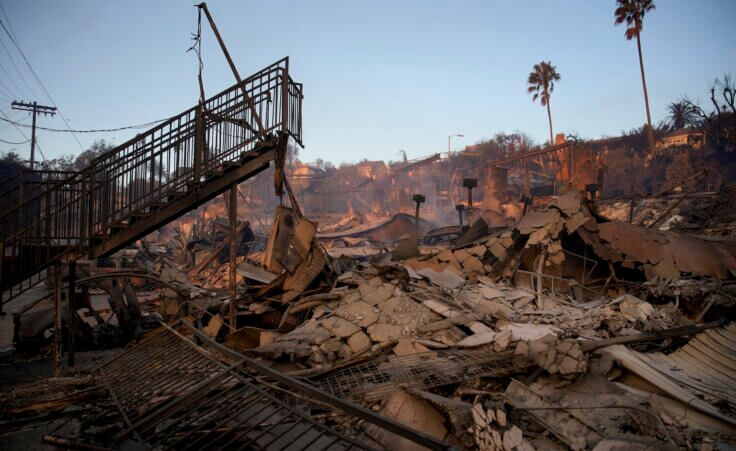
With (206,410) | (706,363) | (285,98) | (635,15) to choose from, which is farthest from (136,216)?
(635,15)

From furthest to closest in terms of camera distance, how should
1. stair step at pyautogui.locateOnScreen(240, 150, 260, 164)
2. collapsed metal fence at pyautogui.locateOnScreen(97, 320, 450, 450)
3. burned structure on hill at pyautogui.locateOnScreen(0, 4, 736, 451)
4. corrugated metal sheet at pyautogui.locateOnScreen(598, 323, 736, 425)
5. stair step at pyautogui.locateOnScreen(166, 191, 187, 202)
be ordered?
stair step at pyautogui.locateOnScreen(240, 150, 260, 164), stair step at pyautogui.locateOnScreen(166, 191, 187, 202), corrugated metal sheet at pyautogui.locateOnScreen(598, 323, 736, 425), burned structure on hill at pyautogui.locateOnScreen(0, 4, 736, 451), collapsed metal fence at pyautogui.locateOnScreen(97, 320, 450, 450)

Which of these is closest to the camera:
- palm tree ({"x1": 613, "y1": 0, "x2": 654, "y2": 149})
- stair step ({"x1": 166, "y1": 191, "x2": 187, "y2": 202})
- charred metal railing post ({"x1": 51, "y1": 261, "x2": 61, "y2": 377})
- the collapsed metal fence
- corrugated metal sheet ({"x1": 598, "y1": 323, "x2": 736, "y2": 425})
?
the collapsed metal fence

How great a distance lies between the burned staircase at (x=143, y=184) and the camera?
23.4 ft

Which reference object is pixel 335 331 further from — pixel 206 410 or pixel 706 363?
pixel 706 363

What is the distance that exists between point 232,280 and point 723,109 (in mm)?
35325

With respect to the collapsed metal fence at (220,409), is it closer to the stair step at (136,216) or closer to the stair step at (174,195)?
the stair step at (136,216)

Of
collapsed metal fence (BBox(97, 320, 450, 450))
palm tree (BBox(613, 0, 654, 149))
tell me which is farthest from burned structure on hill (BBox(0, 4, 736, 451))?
palm tree (BBox(613, 0, 654, 149))

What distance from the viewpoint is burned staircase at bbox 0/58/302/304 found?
7141 mm

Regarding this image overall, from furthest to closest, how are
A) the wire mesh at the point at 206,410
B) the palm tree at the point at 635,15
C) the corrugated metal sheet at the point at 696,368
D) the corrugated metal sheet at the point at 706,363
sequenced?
the palm tree at the point at 635,15, the corrugated metal sheet at the point at 706,363, the corrugated metal sheet at the point at 696,368, the wire mesh at the point at 206,410

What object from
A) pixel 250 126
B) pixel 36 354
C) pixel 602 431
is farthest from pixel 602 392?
pixel 36 354

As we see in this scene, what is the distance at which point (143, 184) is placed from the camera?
300 inches

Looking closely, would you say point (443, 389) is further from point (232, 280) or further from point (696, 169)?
point (696, 169)

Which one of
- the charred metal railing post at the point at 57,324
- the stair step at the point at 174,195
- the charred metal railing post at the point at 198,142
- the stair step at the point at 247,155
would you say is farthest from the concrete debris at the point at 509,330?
the stair step at the point at 174,195

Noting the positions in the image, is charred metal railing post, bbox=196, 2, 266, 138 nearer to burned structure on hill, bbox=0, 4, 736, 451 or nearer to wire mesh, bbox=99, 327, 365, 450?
burned structure on hill, bbox=0, 4, 736, 451
